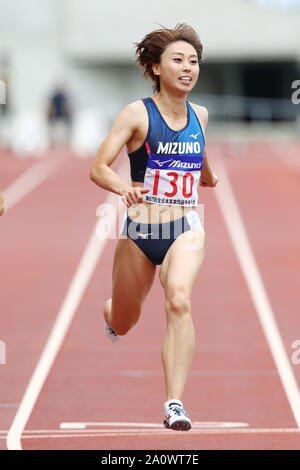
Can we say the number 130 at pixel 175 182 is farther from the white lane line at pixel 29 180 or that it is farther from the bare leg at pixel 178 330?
the white lane line at pixel 29 180

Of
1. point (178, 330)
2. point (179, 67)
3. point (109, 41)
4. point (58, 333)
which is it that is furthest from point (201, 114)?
point (109, 41)

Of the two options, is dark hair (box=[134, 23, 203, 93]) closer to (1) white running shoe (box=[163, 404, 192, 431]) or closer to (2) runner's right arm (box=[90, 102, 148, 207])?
(2) runner's right arm (box=[90, 102, 148, 207])

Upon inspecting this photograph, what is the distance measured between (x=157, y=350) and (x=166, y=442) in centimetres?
288

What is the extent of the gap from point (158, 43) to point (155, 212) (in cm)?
92

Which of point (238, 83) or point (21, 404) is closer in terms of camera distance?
point (21, 404)

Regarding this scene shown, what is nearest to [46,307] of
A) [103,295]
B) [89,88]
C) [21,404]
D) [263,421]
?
[103,295]

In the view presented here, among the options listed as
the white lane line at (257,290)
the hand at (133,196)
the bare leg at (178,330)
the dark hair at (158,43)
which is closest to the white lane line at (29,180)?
the white lane line at (257,290)

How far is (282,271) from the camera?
537 inches

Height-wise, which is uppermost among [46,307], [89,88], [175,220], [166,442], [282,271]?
[89,88]

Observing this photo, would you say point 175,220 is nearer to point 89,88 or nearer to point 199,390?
point 199,390

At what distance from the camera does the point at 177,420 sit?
6223 mm

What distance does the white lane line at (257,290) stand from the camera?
27.3 feet

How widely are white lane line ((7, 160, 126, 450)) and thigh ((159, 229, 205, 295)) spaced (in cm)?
118

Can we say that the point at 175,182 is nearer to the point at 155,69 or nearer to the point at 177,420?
the point at 155,69
